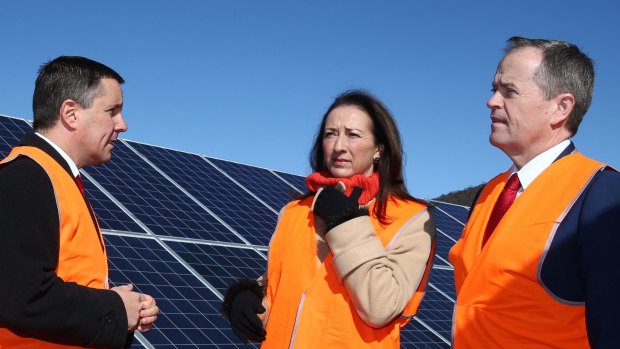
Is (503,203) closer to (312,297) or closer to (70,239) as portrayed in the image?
(312,297)

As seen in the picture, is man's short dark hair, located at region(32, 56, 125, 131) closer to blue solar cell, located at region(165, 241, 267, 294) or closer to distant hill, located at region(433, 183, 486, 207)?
blue solar cell, located at region(165, 241, 267, 294)

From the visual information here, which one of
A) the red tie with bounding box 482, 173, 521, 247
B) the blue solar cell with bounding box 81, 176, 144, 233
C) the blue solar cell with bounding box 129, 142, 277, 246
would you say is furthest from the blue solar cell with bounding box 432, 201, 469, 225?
the red tie with bounding box 482, 173, 521, 247

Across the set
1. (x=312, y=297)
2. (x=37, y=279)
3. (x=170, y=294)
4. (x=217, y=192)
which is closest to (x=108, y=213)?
(x=170, y=294)

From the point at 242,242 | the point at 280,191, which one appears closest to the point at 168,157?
the point at 280,191

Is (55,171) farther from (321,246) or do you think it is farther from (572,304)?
(572,304)

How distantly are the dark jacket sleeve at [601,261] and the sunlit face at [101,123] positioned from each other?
1863 millimetres

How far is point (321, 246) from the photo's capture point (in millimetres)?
4012

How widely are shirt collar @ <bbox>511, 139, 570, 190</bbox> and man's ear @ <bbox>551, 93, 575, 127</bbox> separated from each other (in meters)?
0.10

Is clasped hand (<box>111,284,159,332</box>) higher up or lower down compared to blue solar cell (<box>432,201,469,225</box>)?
higher up

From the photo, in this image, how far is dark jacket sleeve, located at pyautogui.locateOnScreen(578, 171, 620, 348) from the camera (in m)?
2.84

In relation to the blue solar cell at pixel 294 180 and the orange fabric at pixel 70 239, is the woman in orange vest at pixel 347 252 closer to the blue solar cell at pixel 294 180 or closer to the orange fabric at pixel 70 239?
the orange fabric at pixel 70 239

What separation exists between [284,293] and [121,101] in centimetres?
110

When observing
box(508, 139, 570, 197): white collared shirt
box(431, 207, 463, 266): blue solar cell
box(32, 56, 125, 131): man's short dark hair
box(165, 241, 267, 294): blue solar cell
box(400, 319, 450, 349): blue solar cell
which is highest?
box(32, 56, 125, 131): man's short dark hair

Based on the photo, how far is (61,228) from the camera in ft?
10.3
